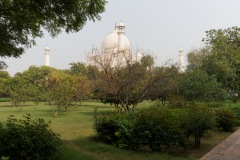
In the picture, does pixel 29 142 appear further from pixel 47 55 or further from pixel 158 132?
pixel 47 55

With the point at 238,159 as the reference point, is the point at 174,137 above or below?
above

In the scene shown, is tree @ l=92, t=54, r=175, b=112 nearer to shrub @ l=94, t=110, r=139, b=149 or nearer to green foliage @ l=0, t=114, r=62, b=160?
shrub @ l=94, t=110, r=139, b=149

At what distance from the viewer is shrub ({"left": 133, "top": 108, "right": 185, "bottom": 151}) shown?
6230 millimetres

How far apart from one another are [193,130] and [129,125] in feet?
5.96

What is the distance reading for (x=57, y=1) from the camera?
4.96 metres

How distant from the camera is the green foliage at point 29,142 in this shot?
4328mm

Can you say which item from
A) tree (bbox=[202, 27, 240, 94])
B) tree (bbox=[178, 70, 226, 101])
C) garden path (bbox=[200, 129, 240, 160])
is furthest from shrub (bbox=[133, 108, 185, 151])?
tree (bbox=[202, 27, 240, 94])

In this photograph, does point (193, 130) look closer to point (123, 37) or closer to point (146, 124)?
point (146, 124)

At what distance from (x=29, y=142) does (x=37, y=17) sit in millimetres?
2448

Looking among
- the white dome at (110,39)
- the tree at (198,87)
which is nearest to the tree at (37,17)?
the tree at (198,87)

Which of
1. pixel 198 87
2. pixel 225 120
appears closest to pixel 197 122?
pixel 225 120

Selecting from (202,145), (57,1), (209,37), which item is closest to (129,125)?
(202,145)

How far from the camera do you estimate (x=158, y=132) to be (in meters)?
6.20

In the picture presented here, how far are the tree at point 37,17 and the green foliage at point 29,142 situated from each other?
2096 millimetres
